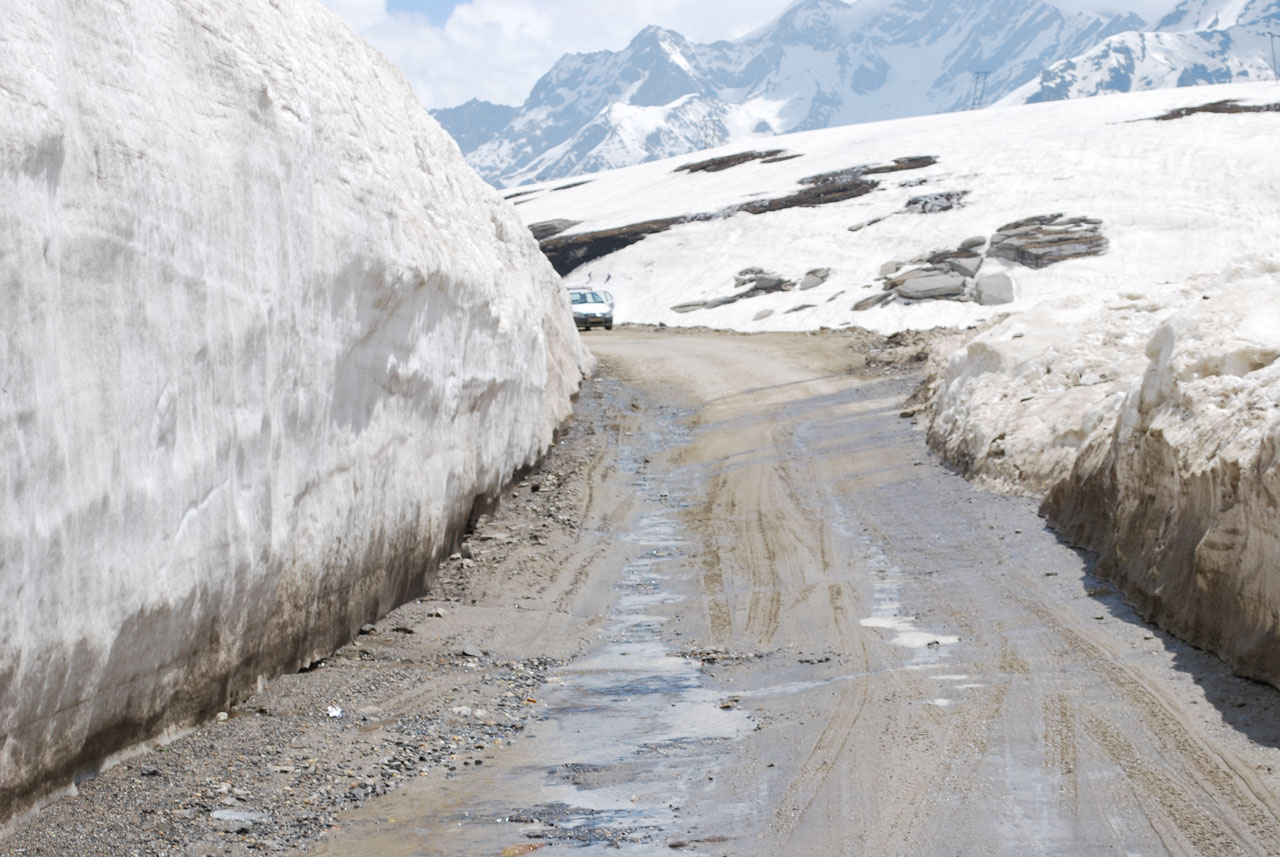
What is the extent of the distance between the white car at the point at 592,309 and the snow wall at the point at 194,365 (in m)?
26.2

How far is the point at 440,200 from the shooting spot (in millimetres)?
11641

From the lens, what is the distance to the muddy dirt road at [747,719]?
525 centimetres

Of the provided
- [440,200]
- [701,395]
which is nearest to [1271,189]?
[701,395]

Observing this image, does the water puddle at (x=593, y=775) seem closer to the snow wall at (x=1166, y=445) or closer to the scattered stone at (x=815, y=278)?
the snow wall at (x=1166, y=445)

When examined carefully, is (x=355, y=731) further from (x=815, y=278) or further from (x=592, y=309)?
(x=815, y=278)

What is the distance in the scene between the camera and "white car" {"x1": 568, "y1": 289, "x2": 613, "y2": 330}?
36.9 meters

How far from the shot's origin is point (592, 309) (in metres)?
37.2

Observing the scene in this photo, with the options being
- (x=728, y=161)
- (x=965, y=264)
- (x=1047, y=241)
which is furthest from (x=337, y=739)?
(x=728, y=161)

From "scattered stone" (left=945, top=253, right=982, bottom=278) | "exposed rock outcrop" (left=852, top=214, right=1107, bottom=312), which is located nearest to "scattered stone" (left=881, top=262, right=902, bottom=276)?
"exposed rock outcrop" (left=852, top=214, right=1107, bottom=312)

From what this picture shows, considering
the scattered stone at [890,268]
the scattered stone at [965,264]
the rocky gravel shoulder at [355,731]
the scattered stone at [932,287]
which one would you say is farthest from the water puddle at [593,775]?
the scattered stone at [890,268]

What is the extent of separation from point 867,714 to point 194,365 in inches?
166

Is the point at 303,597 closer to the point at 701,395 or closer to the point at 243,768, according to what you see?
the point at 243,768

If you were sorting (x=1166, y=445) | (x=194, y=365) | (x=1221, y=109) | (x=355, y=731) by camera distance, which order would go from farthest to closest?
(x=1221, y=109) < (x=1166, y=445) < (x=355, y=731) < (x=194, y=365)

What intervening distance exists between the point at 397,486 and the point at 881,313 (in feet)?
96.7
